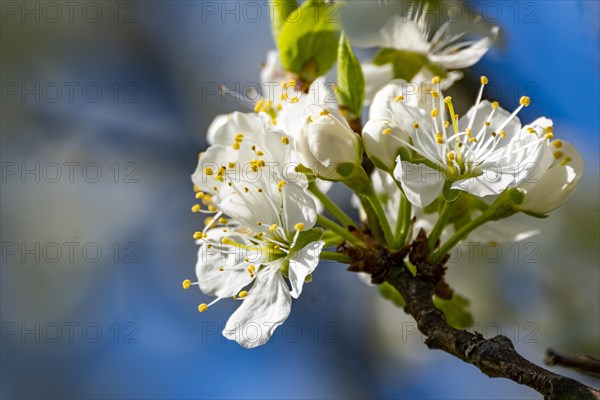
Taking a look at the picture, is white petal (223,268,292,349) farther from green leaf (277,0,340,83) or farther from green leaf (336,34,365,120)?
green leaf (277,0,340,83)

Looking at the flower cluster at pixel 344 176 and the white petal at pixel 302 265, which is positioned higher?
the flower cluster at pixel 344 176

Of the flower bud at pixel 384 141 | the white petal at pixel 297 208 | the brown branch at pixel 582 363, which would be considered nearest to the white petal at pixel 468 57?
the flower bud at pixel 384 141

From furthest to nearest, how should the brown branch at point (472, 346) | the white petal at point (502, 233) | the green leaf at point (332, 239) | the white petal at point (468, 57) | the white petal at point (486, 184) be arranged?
the white petal at point (468, 57)
the white petal at point (502, 233)
the green leaf at point (332, 239)
the white petal at point (486, 184)
the brown branch at point (472, 346)

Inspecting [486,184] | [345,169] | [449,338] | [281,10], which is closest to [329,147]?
[345,169]

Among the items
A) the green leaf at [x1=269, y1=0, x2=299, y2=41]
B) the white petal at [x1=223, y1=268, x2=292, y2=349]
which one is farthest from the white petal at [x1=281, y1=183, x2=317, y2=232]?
the green leaf at [x1=269, y1=0, x2=299, y2=41]

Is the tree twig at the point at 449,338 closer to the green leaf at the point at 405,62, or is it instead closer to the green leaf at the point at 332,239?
the green leaf at the point at 332,239

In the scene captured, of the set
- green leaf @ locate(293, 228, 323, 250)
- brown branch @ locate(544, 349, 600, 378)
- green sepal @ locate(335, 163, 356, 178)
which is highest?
green sepal @ locate(335, 163, 356, 178)

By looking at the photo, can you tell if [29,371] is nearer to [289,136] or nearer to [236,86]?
[236,86]

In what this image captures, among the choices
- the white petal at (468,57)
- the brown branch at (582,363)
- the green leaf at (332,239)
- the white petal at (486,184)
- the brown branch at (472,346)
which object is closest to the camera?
the brown branch at (472,346)
